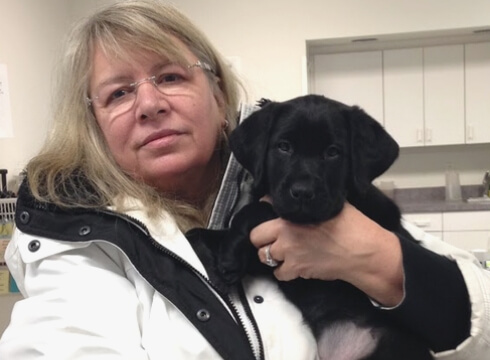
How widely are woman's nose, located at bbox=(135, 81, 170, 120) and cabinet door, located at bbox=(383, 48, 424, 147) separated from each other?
3551 millimetres

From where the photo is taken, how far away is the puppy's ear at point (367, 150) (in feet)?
3.60

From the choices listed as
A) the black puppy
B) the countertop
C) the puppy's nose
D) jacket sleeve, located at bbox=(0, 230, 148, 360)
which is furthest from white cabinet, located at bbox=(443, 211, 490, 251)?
jacket sleeve, located at bbox=(0, 230, 148, 360)

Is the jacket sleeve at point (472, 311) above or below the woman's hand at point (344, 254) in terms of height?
below

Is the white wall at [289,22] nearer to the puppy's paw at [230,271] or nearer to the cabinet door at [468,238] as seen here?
the cabinet door at [468,238]

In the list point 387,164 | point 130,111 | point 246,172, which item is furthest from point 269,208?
point 130,111

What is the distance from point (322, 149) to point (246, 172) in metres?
0.21

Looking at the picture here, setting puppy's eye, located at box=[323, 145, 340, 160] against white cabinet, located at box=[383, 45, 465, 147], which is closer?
puppy's eye, located at box=[323, 145, 340, 160]

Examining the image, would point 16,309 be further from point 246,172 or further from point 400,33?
point 400,33

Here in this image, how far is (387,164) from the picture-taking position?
1.12 m

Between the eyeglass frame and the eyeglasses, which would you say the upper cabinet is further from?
the eyeglasses

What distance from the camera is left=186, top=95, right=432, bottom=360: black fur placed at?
40.0 inches

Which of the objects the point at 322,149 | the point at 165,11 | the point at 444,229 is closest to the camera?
the point at 322,149

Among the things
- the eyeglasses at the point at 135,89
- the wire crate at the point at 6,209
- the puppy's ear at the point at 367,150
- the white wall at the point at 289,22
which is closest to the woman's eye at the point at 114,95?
the eyeglasses at the point at 135,89

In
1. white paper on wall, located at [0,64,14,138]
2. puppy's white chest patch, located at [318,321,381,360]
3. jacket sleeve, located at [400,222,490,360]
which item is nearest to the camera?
jacket sleeve, located at [400,222,490,360]
